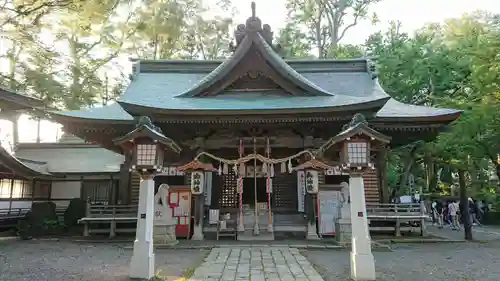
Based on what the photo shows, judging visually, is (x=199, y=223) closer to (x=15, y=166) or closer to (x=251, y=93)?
(x=251, y=93)

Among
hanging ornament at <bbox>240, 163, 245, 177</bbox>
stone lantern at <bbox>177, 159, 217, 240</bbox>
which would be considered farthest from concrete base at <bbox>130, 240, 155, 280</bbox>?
hanging ornament at <bbox>240, 163, 245, 177</bbox>

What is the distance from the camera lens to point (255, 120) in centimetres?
1218

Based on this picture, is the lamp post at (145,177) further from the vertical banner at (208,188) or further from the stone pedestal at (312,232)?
the stone pedestal at (312,232)

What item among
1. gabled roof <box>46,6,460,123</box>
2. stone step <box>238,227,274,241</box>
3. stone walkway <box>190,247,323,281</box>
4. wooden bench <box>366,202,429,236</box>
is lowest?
stone walkway <box>190,247,323,281</box>

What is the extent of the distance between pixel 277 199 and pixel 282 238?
6.41 feet

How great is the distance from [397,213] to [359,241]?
7002mm

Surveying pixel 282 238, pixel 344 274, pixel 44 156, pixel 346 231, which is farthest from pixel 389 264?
pixel 44 156

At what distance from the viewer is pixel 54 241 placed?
42.9 ft

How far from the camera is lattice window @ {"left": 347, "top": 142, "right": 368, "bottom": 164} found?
7293 millimetres

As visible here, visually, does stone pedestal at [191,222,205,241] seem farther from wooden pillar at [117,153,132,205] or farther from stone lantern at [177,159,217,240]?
wooden pillar at [117,153,132,205]

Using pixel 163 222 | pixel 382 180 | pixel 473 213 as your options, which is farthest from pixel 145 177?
pixel 473 213

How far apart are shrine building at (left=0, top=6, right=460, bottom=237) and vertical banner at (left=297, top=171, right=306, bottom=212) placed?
0.12 feet

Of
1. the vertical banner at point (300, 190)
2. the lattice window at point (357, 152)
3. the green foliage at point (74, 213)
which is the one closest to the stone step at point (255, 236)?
the vertical banner at point (300, 190)

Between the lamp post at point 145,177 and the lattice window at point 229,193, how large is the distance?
283 inches
